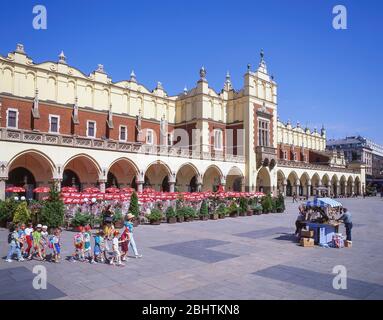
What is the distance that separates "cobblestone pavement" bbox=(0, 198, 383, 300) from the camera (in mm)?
7273

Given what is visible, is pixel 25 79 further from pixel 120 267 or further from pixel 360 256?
pixel 360 256

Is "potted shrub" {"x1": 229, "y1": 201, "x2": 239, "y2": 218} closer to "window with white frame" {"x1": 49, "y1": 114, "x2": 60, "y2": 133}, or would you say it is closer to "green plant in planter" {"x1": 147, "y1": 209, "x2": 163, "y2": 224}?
"green plant in planter" {"x1": 147, "y1": 209, "x2": 163, "y2": 224}

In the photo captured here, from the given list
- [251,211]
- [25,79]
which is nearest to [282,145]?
[251,211]

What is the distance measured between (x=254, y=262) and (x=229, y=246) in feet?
8.98

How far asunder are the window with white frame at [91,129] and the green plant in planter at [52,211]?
16777 millimetres

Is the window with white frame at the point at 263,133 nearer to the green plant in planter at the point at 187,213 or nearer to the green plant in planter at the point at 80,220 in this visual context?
the green plant in planter at the point at 187,213

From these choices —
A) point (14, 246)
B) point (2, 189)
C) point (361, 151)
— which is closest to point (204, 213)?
point (2, 189)

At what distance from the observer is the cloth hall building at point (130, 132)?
2614 cm

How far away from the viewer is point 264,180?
43.3 metres

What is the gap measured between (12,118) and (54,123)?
3505 mm

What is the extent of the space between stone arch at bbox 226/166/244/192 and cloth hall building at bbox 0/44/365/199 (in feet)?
0.42

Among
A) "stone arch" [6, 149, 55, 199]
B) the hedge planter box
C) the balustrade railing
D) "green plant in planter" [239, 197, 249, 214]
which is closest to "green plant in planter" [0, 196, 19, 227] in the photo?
the balustrade railing

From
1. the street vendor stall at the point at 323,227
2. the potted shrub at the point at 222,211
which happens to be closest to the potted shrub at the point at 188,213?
the potted shrub at the point at 222,211

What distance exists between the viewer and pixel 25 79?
28.4 meters
